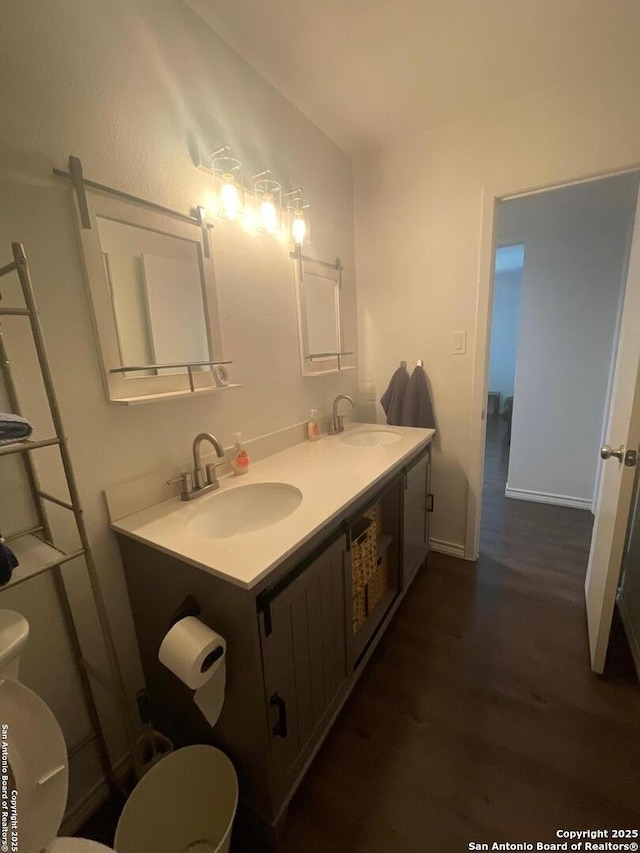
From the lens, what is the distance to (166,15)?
3.73 ft

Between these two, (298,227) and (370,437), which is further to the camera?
(370,437)

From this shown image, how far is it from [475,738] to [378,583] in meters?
0.63

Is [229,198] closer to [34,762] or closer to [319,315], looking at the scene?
[319,315]

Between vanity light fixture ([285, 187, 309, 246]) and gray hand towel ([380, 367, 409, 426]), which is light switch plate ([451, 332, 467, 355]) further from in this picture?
vanity light fixture ([285, 187, 309, 246])

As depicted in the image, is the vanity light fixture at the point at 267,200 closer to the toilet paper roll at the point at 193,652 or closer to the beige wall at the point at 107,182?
the beige wall at the point at 107,182

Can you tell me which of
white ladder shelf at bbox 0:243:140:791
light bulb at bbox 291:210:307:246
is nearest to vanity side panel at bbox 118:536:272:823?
white ladder shelf at bbox 0:243:140:791

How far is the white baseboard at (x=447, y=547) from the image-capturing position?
2.29 m

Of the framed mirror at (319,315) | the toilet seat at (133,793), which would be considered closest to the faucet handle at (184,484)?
the toilet seat at (133,793)

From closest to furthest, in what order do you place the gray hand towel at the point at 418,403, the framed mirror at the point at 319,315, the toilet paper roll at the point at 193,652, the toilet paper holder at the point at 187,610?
the toilet paper roll at the point at 193,652, the toilet paper holder at the point at 187,610, the framed mirror at the point at 319,315, the gray hand towel at the point at 418,403

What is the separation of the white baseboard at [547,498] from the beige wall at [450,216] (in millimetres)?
1170

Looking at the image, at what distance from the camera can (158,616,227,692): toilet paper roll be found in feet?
2.69

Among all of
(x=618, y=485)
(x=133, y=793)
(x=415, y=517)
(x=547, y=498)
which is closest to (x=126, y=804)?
(x=133, y=793)

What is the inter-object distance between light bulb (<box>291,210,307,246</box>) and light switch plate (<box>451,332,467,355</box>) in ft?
3.28

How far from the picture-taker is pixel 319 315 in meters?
2.00
